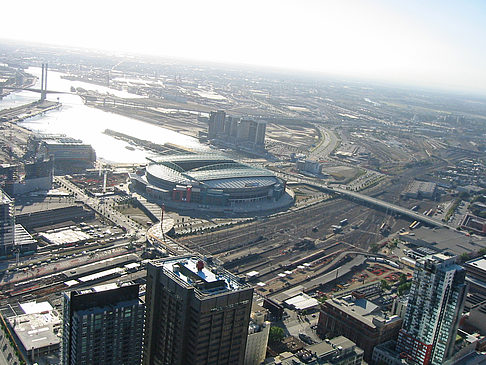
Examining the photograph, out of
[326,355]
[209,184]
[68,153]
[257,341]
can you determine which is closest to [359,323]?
[326,355]

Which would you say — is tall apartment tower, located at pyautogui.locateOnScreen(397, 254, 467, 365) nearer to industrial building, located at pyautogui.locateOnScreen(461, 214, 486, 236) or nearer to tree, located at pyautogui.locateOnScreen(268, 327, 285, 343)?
tree, located at pyautogui.locateOnScreen(268, 327, 285, 343)

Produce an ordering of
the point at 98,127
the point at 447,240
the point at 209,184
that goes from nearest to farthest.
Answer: the point at 447,240, the point at 209,184, the point at 98,127

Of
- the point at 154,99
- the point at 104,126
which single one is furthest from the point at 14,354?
the point at 154,99

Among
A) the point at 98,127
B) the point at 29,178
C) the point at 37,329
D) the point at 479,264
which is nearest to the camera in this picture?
the point at 37,329

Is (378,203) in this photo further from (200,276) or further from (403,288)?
(200,276)

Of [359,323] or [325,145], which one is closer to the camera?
[359,323]

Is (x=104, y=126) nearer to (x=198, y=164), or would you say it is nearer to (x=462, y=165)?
(x=198, y=164)

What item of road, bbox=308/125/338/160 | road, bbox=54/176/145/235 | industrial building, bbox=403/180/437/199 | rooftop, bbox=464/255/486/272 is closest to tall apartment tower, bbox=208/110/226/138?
road, bbox=308/125/338/160
